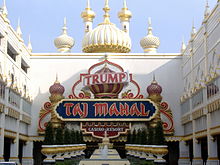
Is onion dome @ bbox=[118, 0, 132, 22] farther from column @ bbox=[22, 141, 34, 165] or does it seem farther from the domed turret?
column @ bbox=[22, 141, 34, 165]

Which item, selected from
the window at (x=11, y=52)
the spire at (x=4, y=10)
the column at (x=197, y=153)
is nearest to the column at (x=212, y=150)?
the column at (x=197, y=153)

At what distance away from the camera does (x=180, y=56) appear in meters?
44.8

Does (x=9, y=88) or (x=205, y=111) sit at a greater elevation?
(x=9, y=88)

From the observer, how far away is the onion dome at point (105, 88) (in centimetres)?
4225

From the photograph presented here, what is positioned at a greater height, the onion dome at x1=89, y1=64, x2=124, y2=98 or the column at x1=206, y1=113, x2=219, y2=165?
the onion dome at x1=89, y1=64, x2=124, y2=98

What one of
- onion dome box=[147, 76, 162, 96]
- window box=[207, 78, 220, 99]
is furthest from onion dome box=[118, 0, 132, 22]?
window box=[207, 78, 220, 99]

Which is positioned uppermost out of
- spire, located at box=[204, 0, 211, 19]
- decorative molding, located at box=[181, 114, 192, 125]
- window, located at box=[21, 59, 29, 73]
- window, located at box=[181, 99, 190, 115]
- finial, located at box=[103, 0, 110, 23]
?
finial, located at box=[103, 0, 110, 23]

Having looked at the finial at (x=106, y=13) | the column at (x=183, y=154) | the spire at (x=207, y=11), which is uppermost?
the finial at (x=106, y=13)

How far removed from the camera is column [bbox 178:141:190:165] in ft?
137

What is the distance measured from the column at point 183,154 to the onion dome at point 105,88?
8.42 m

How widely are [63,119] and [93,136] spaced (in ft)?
→ 11.3

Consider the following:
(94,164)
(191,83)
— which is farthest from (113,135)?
(94,164)

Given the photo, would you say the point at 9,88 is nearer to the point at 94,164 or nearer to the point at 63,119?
the point at 63,119

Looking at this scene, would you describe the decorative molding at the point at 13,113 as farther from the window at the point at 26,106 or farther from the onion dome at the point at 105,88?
the onion dome at the point at 105,88
